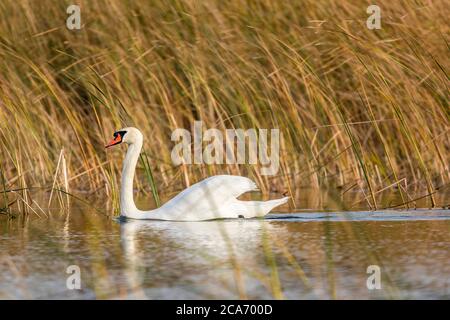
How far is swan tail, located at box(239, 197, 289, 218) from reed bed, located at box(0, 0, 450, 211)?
883 mm

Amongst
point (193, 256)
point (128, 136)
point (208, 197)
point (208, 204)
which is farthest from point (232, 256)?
point (128, 136)

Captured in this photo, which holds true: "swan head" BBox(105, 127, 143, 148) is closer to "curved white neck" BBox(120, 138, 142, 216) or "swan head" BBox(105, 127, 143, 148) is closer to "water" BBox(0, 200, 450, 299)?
"curved white neck" BBox(120, 138, 142, 216)

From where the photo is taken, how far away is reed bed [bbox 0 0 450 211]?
1119cm

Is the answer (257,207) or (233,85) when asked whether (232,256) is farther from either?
(233,85)

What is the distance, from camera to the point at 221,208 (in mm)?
9922

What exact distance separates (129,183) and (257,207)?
43.0 inches

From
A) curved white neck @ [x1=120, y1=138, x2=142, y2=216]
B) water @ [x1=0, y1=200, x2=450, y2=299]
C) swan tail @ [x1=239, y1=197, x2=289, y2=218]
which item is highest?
curved white neck @ [x1=120, y1=138, x2=142, y2=216]

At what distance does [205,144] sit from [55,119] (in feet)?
4.91

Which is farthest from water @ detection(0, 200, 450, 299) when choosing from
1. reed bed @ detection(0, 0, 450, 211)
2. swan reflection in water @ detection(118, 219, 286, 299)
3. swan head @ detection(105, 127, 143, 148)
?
reed bed @ detection(0, 0, 450, 211)

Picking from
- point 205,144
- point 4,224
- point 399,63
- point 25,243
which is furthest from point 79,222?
point 399,63

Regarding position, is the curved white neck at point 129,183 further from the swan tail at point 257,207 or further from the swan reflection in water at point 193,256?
the swan tail at point 257,207

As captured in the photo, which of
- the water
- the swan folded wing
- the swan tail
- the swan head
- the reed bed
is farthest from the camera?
the reed bed

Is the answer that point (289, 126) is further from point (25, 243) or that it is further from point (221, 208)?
point (25, 243)

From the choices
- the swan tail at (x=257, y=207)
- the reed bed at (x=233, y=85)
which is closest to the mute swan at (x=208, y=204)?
the swan tail at (x=257, y=207)
